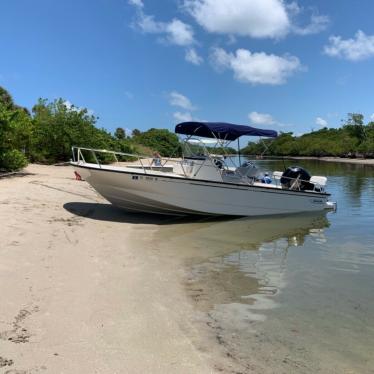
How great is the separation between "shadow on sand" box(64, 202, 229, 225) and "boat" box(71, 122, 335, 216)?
0.32m

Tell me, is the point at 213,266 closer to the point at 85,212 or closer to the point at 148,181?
the point at 148,181

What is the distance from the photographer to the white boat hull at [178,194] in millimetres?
11797

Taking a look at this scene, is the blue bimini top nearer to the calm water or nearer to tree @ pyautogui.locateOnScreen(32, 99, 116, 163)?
the calm water

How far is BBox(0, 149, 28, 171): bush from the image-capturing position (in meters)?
17.6

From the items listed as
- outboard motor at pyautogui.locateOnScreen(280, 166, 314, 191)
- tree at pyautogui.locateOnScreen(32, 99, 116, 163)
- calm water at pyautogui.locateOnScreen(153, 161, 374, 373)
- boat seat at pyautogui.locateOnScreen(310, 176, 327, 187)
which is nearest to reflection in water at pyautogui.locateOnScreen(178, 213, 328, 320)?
calm water at pyautogui.locateOnScreen(153, 161, 374, 373)

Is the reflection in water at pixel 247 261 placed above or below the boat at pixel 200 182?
below

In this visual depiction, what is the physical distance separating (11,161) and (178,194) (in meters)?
9.07

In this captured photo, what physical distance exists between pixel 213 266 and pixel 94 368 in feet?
14.9

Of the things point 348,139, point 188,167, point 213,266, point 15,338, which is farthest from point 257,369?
point 348,139

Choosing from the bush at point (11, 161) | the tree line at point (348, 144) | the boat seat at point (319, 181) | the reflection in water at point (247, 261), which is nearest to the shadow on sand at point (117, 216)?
the reflection in water at point (247, 261)

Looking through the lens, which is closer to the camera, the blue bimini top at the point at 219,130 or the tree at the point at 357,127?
the blue bimini top at the point at 219,130

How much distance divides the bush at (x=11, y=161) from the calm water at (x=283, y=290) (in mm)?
9093

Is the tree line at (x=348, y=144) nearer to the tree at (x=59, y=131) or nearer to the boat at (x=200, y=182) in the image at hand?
the tree at (x=59, y=131)

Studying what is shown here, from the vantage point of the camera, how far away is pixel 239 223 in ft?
44.0
